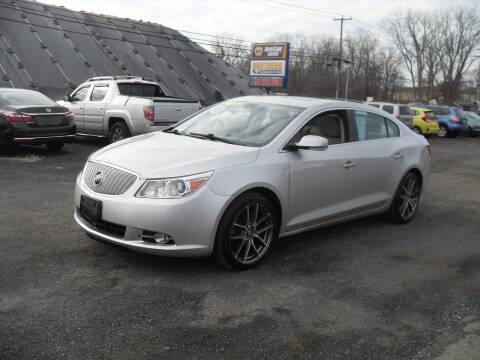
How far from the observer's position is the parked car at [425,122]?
25.4m

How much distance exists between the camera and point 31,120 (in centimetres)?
1084

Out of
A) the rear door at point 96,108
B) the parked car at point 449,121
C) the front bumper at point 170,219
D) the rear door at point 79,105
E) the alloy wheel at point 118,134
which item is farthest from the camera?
the parked car at point 449,121

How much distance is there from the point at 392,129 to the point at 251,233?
2916 mm

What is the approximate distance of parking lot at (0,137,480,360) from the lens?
3.14 meters

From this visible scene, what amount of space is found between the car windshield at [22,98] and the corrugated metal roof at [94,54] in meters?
12.0

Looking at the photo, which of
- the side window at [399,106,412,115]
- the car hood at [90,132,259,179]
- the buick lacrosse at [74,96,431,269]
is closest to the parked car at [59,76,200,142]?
the buick lacrosse at [74,96,431,269]

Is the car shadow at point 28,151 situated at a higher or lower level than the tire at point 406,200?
lower

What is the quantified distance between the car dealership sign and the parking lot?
29531 millimetres

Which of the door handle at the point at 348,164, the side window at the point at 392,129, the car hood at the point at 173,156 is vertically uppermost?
the side window at the point at 392,129

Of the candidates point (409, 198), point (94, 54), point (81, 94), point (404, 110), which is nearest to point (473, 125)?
point (404, 110)

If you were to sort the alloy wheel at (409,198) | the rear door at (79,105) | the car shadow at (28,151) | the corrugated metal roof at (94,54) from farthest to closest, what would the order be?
the corrugated metal roof at (94,54)
the rear door at (79,105)
the car shadow at (28,151)
the alloy wheel at (409,198)

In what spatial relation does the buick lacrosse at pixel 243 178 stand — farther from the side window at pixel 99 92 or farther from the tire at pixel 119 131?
the side window at pixel 99 92

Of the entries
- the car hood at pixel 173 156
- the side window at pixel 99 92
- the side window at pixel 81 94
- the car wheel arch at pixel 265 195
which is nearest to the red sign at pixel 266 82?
the side window at pixel 81 94

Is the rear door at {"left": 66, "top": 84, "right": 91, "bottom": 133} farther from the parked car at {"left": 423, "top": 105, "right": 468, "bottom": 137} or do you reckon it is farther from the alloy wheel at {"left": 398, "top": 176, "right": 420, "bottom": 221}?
the parked car at {"left": 423, "top": 105, "right": 468, "bottom": 137}
